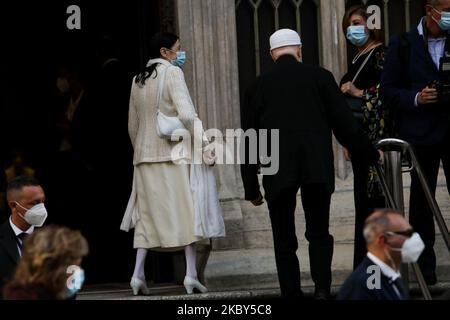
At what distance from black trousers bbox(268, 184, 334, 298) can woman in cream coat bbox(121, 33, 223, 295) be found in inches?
48.7

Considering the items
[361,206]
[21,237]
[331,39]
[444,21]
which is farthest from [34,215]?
[331,39]

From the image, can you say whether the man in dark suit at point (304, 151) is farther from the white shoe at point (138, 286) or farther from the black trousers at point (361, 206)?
the white shoe at point (138, 286)

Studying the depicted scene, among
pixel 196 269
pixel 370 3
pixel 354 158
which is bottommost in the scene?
pixel 196 269

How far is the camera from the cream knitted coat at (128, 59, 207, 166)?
12352 mm

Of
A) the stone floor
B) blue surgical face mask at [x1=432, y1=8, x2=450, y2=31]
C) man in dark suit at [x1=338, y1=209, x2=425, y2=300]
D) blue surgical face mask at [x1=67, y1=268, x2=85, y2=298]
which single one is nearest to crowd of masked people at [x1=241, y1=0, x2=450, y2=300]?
blue surgical face mask at [x1=432, y1=8, x2=450, y2=31]

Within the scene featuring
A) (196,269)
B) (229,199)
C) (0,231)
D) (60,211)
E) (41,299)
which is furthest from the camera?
(60,211)

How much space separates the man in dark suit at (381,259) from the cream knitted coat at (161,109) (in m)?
3.88

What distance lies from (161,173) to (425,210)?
76.9 inches

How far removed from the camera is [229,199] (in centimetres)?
1352

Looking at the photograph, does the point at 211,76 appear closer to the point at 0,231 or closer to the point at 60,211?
the point at 60,211

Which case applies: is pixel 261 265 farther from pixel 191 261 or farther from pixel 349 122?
pixel 349 122

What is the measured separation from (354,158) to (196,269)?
1669 mm
